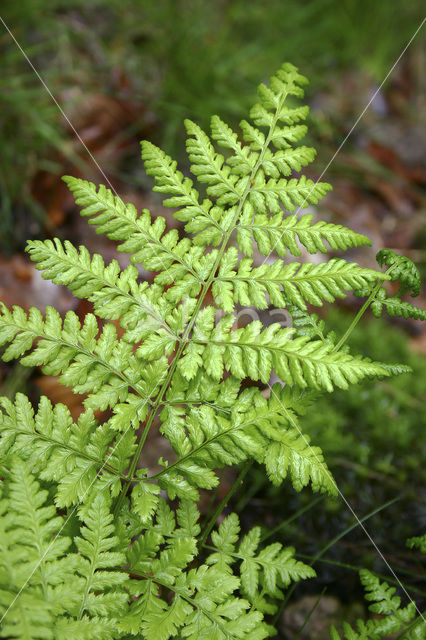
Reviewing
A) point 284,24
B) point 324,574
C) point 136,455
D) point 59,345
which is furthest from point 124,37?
point 324,574

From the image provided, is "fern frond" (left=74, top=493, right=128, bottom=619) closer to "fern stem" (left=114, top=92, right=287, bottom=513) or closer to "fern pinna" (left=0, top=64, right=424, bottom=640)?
"fern pinna" (left=0, top=64, right=424, bottom=640)

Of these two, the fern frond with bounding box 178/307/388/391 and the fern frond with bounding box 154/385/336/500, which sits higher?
the fern frond with bounding box 178/307/388/391

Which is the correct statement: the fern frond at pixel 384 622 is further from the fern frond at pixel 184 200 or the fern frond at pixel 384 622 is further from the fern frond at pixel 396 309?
the fern frond at pixel 184 200

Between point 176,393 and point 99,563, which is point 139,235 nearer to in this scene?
point 176,393

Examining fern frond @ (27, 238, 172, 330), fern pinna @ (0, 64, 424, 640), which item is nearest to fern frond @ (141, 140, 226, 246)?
fern pinna @ (0, 64, 424, 640)

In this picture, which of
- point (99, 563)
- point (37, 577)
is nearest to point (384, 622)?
point (99, 563)

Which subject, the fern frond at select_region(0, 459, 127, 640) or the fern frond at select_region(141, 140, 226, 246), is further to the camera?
the fern frond at select_region(141, 140, 226, 246)
